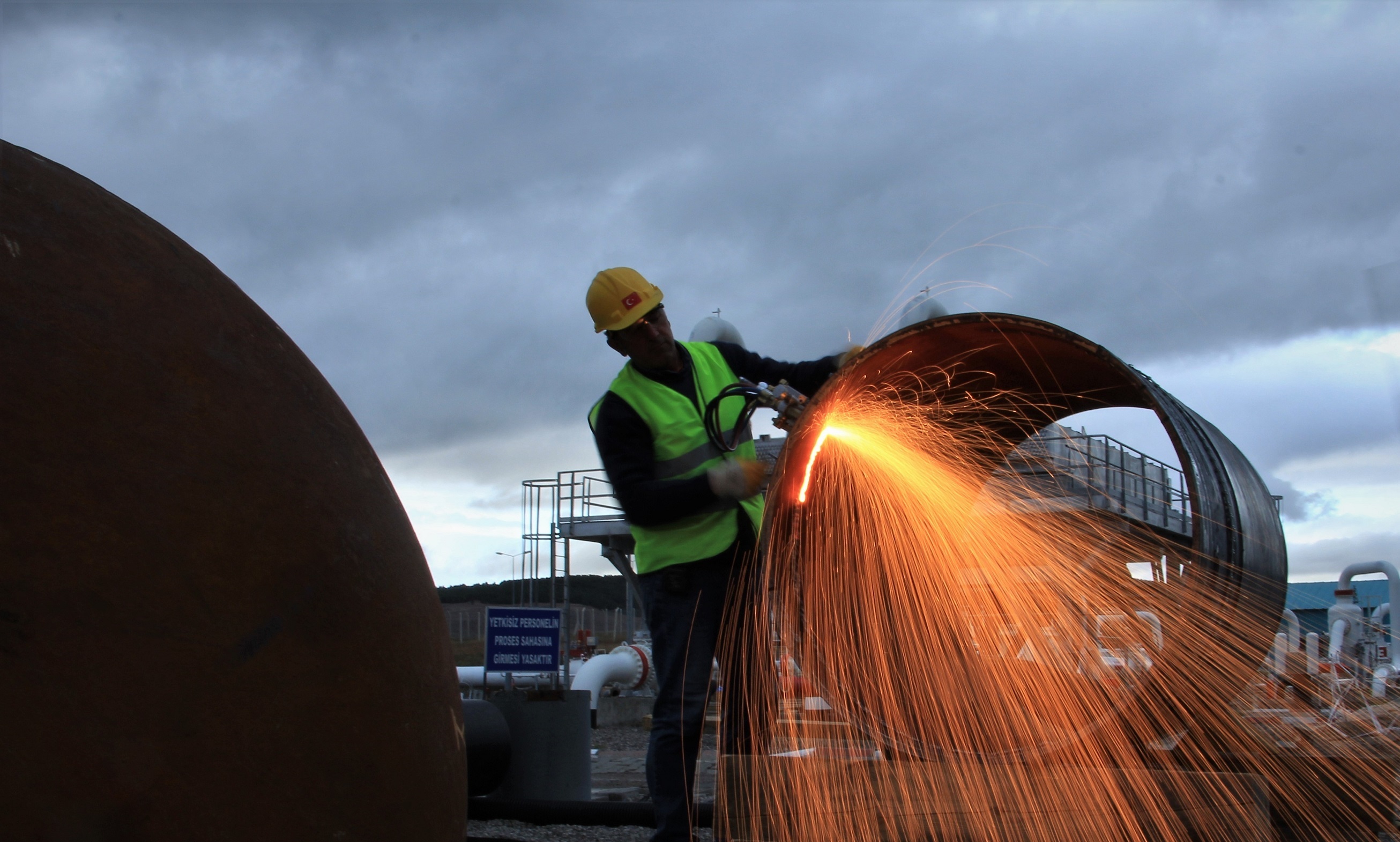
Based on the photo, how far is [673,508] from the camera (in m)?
2.80

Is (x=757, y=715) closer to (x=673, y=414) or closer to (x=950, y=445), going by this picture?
(x=673, y=414)

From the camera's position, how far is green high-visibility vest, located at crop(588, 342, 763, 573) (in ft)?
9.41

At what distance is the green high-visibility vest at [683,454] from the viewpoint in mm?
2869

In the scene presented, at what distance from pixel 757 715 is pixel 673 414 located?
89 cm

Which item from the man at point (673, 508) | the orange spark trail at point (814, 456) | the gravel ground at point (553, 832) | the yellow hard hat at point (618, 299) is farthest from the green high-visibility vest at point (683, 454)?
the gravel ground at point (553, 832)

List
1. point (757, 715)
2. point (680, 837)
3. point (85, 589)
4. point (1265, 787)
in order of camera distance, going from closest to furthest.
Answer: point (85, 589)
point (1265, 787)
point (680, 837)
point (757, 715)

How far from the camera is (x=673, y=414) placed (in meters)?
2.98

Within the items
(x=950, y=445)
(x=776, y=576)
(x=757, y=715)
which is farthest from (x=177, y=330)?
(x=950, y=445)

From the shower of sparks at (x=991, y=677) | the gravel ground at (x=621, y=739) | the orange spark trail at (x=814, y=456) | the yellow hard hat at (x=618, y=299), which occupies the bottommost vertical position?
the gravel ground at (x=621, y=739)

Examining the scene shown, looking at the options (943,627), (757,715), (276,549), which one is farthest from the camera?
(943,627)

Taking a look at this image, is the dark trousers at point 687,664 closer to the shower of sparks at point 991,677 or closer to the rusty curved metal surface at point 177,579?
the shower of sparks at point 991,677

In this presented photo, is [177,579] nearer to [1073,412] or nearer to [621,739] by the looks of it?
[1073,412]

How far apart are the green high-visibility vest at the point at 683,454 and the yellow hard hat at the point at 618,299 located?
0.52 feet

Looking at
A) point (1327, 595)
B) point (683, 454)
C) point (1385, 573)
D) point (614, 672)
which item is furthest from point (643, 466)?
point (614, 672)
